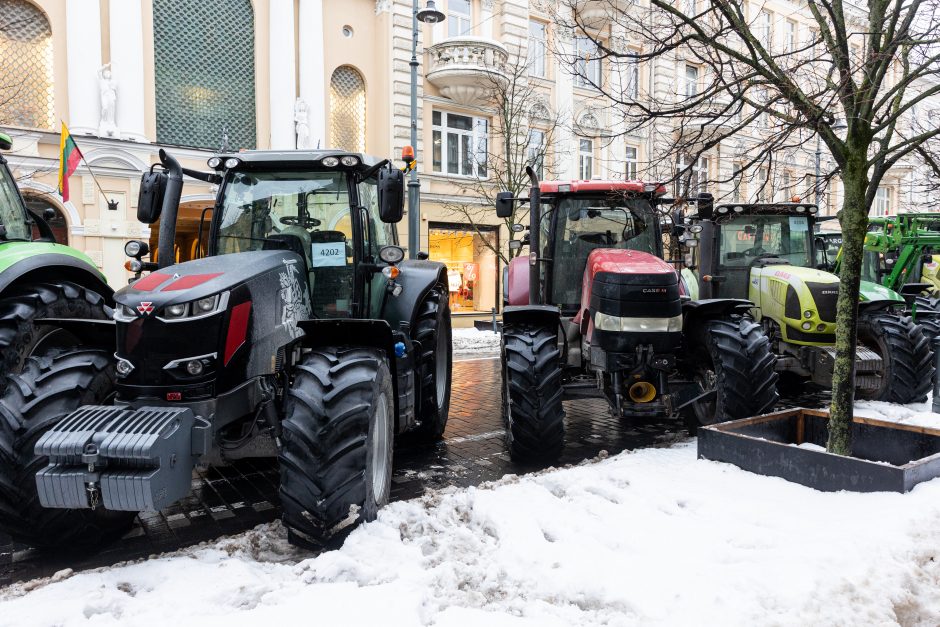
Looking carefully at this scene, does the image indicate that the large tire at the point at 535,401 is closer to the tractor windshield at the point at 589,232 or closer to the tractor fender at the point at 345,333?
the tractor windshield at the point at 589,232

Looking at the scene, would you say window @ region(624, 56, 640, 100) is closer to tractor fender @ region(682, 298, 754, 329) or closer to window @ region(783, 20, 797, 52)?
window @ region(783, 20, 797, 52)

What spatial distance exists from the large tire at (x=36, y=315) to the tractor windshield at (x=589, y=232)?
12.7ft

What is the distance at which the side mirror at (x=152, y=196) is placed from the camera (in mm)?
4238

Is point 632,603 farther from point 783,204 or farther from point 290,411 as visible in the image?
point 783,204

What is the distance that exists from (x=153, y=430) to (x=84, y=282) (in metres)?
2.70

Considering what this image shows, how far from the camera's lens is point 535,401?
16.6 feet

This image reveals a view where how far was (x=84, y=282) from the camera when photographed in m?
5.15

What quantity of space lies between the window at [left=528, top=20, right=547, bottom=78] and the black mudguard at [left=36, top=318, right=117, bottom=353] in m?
17.5

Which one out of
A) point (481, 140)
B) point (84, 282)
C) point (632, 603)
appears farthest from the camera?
point (481, 140)

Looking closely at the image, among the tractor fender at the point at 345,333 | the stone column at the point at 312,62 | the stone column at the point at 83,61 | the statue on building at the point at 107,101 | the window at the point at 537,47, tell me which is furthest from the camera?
the window at the point at 537,47

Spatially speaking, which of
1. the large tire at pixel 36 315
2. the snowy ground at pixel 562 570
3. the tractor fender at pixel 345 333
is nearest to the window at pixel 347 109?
the large tire at pixel 36 315

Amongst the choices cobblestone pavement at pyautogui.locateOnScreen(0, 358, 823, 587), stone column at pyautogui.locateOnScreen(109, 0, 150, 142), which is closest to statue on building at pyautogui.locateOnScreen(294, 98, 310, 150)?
stone column at pyautogui.locateOnScreen(109, 0, 150, 142)

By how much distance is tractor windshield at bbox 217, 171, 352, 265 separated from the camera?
452 cm

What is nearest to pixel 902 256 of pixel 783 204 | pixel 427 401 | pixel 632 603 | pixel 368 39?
pixel 783 204
